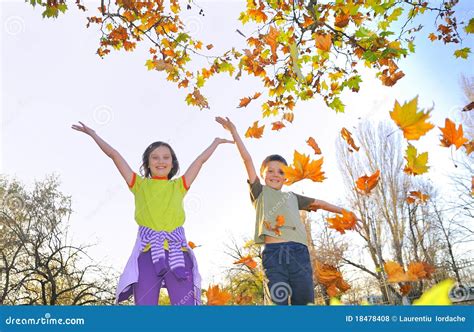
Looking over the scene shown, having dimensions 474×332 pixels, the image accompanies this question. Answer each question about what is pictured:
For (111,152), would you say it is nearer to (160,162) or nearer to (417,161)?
(160,162)

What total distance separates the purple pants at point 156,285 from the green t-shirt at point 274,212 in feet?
2.84

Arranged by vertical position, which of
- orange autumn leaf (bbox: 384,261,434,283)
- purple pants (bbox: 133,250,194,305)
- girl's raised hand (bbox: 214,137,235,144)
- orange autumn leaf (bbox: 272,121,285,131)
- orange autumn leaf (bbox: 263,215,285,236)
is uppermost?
orange autumn leaf (bbox: 272,121,285,131)

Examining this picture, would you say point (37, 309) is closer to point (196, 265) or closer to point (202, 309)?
point (202, 309)

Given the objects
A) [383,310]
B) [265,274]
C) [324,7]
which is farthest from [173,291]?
[324,7]

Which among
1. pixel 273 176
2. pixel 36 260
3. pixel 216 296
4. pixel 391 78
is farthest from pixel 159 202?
pixel 36 260

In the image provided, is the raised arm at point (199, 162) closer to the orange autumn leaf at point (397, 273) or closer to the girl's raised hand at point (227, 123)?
the girl's raised hand at point (227, 123)

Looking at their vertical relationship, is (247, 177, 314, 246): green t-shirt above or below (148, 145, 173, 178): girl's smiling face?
below

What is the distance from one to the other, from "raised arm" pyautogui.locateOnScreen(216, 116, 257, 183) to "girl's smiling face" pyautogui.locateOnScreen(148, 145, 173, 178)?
613mm

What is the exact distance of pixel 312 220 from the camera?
22750 millimetres

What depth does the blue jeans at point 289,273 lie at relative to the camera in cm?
342

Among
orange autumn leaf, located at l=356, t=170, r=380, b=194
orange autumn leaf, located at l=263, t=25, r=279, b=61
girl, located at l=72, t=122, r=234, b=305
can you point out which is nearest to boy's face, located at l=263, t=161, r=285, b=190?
girl, located at l=72, t=122, r=234, b=305

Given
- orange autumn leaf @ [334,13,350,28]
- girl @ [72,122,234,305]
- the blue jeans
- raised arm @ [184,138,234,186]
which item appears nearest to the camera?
girl @ [72,122,234,305]

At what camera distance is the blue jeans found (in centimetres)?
342

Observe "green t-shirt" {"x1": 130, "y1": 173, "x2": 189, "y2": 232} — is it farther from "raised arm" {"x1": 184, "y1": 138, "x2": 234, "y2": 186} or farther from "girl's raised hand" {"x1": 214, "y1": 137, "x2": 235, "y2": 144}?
"girl's raised hand" {"x1": 214, "y1": 137, "x2": 235, "y2": 144}
